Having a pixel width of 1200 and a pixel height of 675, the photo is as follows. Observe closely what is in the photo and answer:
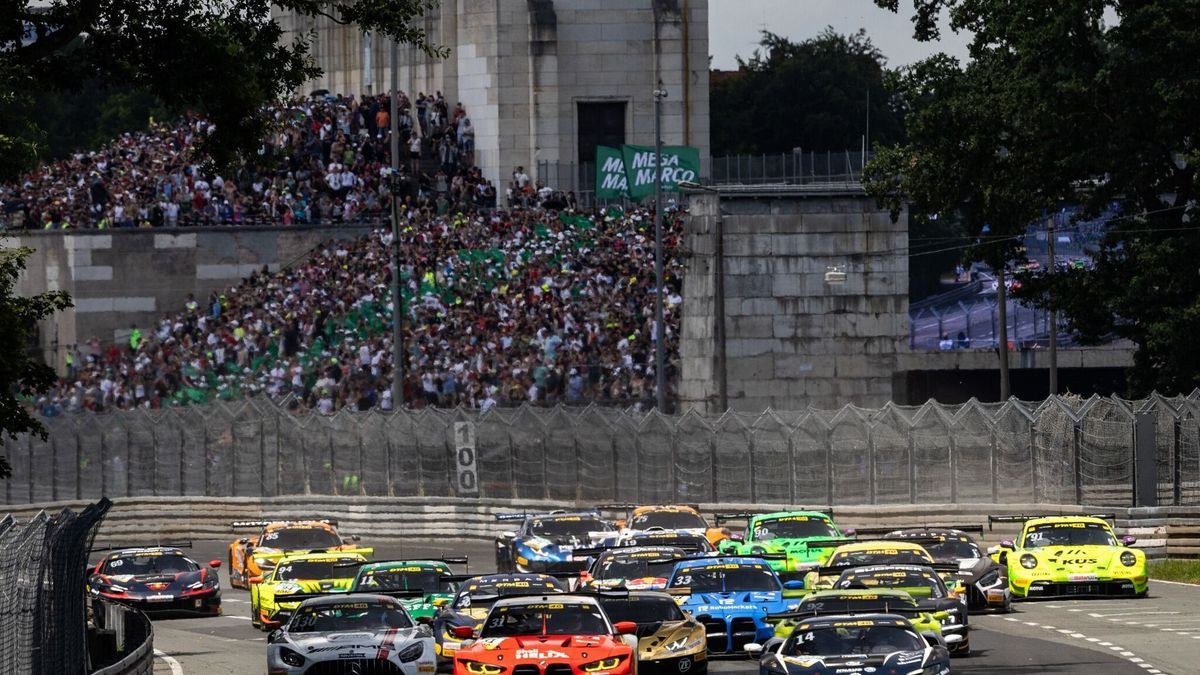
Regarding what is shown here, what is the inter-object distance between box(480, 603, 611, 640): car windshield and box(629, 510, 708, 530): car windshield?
13.3 meters

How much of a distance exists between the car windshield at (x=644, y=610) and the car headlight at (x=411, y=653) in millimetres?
2280

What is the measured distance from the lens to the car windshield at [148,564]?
117 ft

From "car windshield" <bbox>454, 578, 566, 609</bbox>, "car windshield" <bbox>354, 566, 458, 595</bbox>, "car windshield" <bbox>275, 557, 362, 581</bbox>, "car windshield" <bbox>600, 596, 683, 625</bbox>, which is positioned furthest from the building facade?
"car windshield" <bbox>600, 596, 683, 625</bbox>

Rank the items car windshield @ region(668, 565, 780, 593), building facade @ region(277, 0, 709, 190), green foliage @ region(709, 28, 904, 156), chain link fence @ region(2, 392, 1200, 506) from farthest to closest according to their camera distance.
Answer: green foliage @ region(709, 28, 904, 156) → building facade @ region(277, 0, 709, 190) → chain link fence @ region(2, 392, 1200, 506) → car windshield @ region(668, 565, 780, 593)

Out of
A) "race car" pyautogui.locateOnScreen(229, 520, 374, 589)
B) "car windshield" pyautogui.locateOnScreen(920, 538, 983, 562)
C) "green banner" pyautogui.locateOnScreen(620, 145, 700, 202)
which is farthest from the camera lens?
"green banner" pyautogui.locateOnScreen(620, 145, 700, 202)

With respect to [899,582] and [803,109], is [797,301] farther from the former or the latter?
[803,109]

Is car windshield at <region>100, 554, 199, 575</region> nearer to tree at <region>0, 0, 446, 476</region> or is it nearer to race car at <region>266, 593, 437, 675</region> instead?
race car at <region>266, 593, 437, 675</region>

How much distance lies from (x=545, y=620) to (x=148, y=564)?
13933 mm

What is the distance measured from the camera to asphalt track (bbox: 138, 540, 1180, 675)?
997 inches

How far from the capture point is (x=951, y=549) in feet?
106

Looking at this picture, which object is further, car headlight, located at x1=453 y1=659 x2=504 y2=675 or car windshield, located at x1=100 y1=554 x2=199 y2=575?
car windshield, located at x1=100 y1=554 x2=199 y2=575

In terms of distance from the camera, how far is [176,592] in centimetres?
3547

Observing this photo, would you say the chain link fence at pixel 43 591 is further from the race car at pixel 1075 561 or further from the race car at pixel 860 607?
the race car at pixel 1075 561

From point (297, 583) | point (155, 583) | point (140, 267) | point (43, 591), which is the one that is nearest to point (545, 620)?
point (43, 591)
